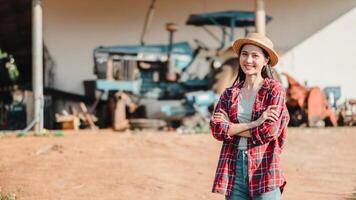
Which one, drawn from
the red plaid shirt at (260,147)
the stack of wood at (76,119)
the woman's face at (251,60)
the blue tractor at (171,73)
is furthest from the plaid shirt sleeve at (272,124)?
the stack of wood at (76,119)

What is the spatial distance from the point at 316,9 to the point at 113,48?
4.86 meters

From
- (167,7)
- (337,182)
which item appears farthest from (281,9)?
(337,182)

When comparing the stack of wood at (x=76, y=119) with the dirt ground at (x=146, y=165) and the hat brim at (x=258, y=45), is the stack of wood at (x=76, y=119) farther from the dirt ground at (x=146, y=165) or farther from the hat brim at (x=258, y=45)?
the hat brim at (x=258, y=45)

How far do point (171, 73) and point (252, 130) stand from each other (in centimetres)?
844

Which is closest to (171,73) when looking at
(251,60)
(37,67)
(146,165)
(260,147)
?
(37,67)

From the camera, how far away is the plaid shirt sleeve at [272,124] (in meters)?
2.93

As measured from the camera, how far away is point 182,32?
44.7 ft

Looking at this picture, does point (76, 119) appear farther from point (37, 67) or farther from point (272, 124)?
point (272, 124)

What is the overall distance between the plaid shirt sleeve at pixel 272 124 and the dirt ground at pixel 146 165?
2.41 m

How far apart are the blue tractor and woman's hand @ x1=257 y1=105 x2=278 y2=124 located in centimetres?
754

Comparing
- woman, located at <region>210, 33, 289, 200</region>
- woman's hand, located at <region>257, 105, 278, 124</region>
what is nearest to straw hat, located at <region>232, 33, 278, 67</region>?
woman, located at <region>210, 33, 289, 200</region>

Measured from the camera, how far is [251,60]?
10.2ft

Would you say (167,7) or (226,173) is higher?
(167,7)

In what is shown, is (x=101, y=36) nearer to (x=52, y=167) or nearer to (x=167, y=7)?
(x=167, y=7)
